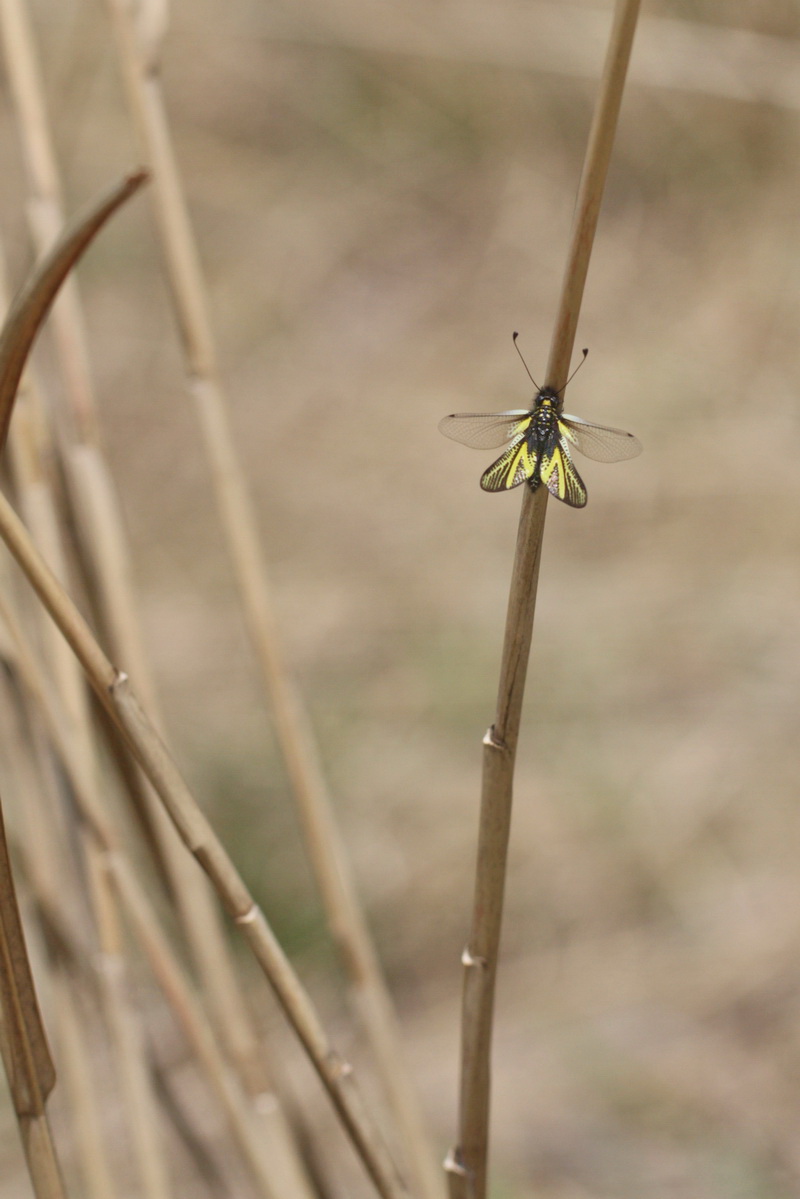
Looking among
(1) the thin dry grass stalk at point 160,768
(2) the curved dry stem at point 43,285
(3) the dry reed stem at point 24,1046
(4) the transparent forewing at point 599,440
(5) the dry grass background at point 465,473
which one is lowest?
(3) the dry reed stem at point 24,1046

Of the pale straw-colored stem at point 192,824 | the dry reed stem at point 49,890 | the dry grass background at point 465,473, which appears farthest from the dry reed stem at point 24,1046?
the dry grass background at point 465,473

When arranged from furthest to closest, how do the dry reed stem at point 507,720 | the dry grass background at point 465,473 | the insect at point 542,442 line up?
the dry grass background at point 465,473, the insect at point 542,442, the dry reed stem at point 507,720

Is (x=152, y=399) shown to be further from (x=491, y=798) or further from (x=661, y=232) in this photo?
(x=491, y=798)

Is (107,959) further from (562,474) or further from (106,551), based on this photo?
(562,474)

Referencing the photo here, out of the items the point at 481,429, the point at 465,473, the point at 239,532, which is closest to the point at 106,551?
the point at 239,532

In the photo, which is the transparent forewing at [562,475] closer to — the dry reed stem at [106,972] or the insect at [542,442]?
the insect at [542,442]

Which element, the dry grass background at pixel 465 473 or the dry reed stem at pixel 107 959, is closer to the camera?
the dry reed stem at pixel 107 959

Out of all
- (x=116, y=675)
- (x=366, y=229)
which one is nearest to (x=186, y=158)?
(x=366, y=229)
